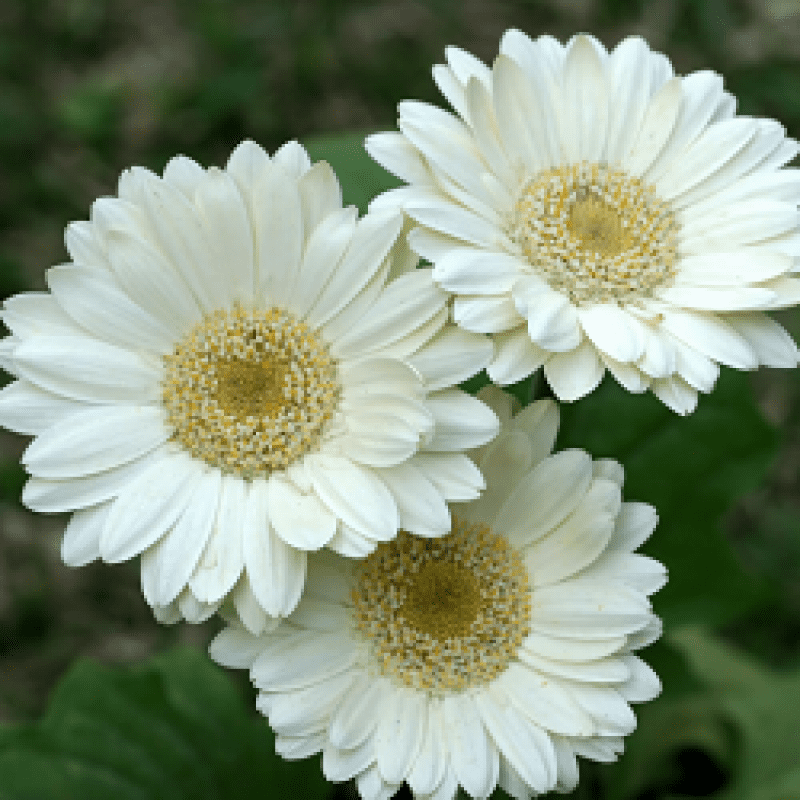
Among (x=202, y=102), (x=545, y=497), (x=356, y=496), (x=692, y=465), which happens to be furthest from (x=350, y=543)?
(x=202, y=102)

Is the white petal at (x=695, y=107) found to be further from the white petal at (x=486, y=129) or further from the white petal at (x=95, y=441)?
the white petal at (x=95, y=441)

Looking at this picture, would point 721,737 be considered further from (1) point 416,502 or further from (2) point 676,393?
(1) point 416,502

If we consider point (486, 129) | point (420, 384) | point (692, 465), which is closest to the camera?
point (420, 384)

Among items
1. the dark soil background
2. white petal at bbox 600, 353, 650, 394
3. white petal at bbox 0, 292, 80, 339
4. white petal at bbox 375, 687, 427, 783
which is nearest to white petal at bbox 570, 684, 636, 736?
white petal at bbox 375, 687, 427, 783

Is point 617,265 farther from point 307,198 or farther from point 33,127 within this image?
point 33,127

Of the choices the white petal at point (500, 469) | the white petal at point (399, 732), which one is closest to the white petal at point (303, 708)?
the white petal at point (399, 732)
